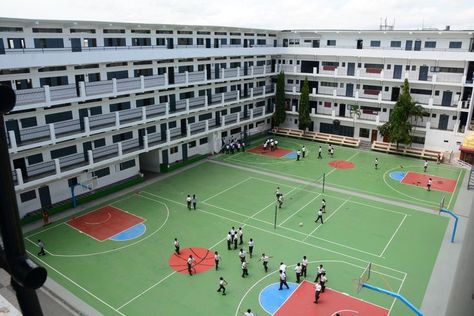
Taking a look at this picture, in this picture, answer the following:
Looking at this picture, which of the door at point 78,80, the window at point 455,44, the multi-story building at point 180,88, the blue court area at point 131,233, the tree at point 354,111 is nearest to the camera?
the blue court area at point 131,233

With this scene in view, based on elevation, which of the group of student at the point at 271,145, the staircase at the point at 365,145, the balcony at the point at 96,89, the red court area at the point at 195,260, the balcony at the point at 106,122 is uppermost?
the balcony at the point at 96,89

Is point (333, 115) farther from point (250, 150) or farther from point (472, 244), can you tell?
point (472, 244)

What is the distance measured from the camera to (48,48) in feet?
86.6

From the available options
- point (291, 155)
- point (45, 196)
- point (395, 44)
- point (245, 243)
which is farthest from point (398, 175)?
point (45, 196)

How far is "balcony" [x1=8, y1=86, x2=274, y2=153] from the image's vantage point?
24609 mm

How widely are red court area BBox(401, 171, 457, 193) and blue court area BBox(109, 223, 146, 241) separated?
2127 centimetres

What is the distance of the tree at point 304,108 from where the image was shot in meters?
45.4

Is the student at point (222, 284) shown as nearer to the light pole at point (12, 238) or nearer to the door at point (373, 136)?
the light pole at point (12, 238)

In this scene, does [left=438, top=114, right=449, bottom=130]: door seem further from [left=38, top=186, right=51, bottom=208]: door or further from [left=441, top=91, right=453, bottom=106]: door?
[left=38, top=186, right=51, bottom=208]: door

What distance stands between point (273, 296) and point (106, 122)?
1773cm

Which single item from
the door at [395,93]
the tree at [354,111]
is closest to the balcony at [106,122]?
the tree at [354,111]

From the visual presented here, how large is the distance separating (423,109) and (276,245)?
1012 inches

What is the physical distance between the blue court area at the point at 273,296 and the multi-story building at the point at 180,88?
14296mm

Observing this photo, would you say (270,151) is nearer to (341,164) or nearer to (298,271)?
(341,164)
